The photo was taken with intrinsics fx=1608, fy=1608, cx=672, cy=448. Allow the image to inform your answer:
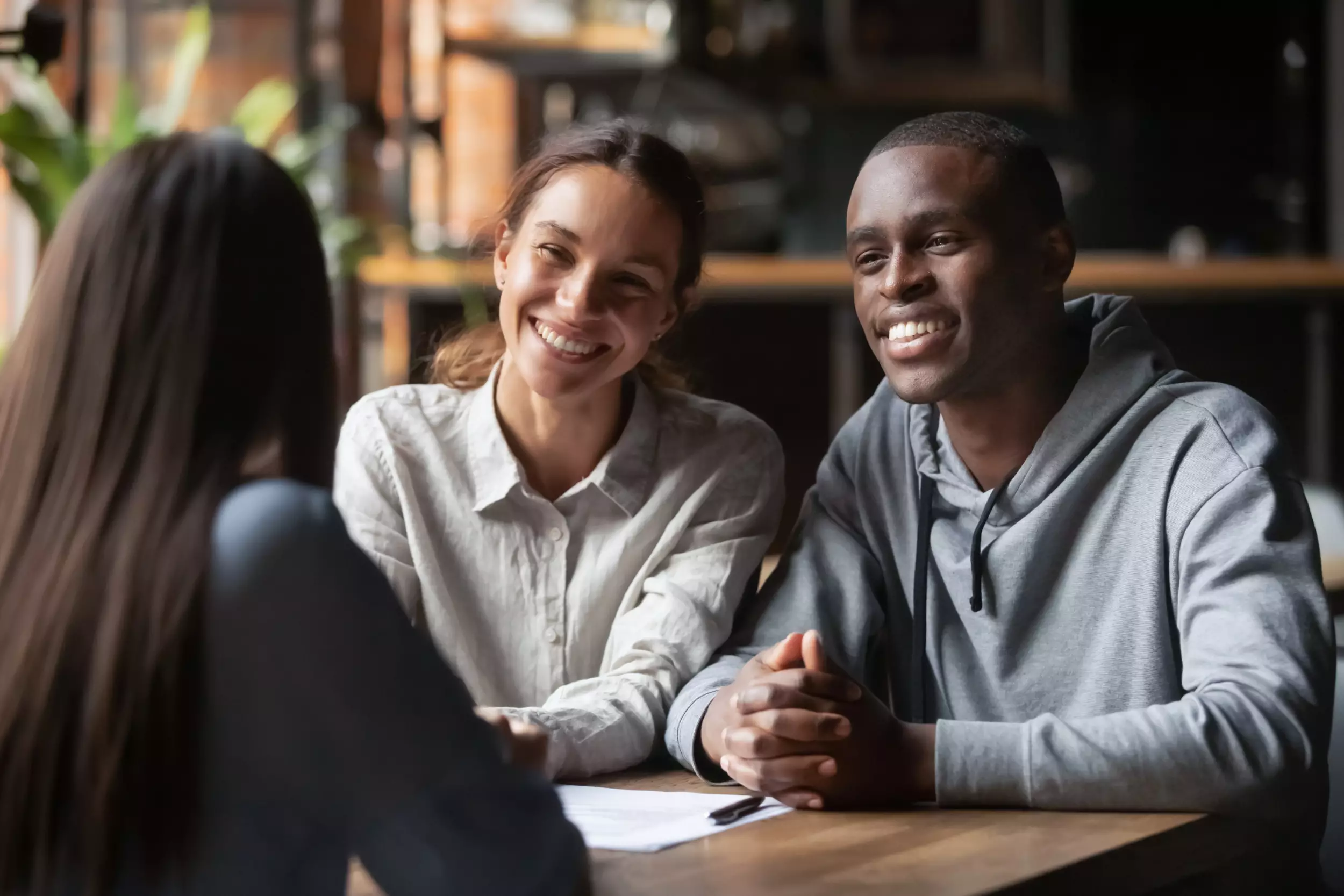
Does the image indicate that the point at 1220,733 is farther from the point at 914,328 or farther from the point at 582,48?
the point at 582,48

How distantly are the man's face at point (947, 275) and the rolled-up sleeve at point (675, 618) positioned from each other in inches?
8.5

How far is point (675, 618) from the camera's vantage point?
1.46 meters

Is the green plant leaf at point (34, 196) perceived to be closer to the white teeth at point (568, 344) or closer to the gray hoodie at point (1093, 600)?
the white teeth at point (568, 344)

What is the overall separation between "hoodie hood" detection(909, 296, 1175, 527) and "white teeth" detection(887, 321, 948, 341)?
0.12 metres

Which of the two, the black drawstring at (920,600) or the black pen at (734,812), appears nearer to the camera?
the black pen at (734,812)

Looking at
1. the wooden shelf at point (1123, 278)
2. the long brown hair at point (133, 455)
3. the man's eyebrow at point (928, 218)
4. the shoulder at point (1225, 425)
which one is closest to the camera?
the long brown hair at point (133, 455)

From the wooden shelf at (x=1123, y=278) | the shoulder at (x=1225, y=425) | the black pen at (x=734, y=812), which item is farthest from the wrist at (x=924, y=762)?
the wooden shelf at (x=1123, y=278)

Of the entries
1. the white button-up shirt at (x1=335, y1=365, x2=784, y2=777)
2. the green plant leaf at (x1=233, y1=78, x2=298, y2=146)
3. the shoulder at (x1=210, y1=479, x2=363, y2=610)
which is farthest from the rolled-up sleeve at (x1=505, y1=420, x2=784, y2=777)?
the green plant leaf at (x1=233, y1=78, x2=298, y2=146)

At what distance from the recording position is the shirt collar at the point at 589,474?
5.09 ft

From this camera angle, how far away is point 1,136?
2.54m

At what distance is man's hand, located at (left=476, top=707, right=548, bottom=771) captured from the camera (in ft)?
3.31

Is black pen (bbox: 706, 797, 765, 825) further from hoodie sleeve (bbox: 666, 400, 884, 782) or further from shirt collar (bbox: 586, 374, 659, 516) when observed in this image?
shirt collar (bbox: 586, 374, 659, 516)

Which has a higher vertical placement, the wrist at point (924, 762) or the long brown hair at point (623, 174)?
the long brown hair at point (623, 174)

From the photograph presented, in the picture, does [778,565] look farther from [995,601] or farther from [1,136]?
[1,136]
